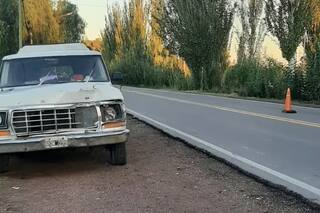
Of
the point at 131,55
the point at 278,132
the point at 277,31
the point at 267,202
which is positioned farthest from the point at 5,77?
the point at 131,55

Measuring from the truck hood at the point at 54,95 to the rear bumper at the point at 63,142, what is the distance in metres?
0.52

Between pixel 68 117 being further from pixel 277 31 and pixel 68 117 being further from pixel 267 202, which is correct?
pixel 277 31

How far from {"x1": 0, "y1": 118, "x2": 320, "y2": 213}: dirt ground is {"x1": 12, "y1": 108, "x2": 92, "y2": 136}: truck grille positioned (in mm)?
755

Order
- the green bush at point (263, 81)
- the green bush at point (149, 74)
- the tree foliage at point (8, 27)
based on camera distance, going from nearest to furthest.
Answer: the green bush at point (263, 81) < the tree foliage at point (8, 27) < the green bush at point (149, 74)

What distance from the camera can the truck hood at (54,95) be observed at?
880 cm

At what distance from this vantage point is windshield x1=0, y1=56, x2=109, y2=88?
1038 cm

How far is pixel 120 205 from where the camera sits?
7055mm

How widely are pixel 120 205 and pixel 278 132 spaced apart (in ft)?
25.8

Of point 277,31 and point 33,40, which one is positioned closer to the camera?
point 277,31

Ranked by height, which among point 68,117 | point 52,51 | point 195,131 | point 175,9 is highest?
point 175,9

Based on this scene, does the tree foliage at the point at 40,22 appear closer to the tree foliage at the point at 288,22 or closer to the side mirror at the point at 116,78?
the tree foliage at the point at 288,22

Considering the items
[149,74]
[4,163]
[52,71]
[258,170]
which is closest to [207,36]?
[149,74]

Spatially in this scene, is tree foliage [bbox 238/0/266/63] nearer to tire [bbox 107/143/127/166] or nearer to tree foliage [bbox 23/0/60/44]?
tree foliage [bbox 23/0/60/44]

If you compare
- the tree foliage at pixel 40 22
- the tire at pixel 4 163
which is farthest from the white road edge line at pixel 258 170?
the tree foliage at pixel 40 22
